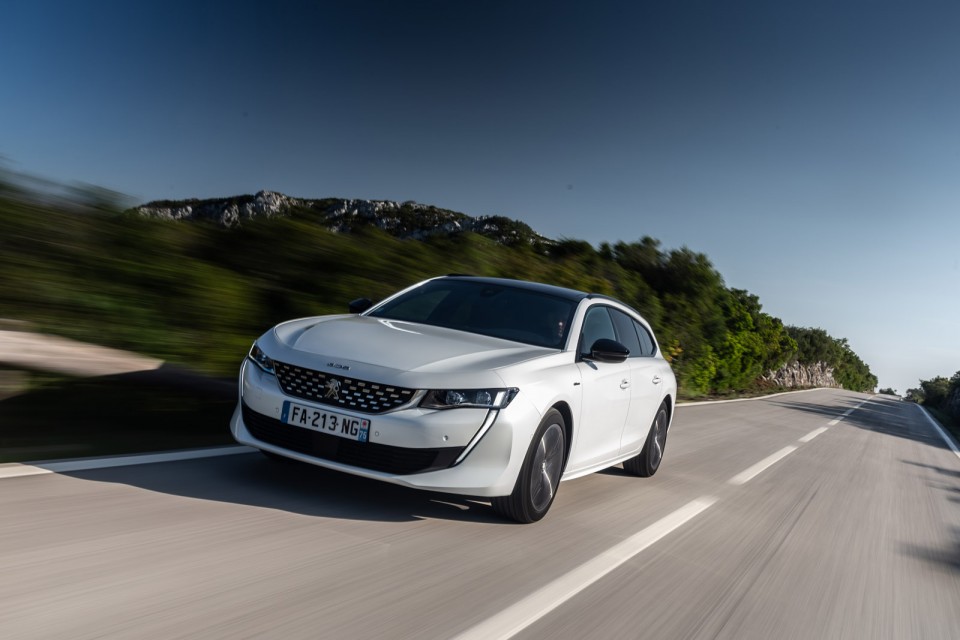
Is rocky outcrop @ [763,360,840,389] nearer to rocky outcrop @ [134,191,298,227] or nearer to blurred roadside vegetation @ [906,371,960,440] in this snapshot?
blurred roadside vegetation @ [906,371,960,440]

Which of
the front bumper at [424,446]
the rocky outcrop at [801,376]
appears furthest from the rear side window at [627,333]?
the rocky outcrop at [801,376]

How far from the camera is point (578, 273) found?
1641cm

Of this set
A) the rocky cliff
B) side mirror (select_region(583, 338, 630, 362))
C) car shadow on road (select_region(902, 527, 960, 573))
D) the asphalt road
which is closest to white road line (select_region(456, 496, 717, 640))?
the asphalt road

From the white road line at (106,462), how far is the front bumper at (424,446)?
37.5 inches

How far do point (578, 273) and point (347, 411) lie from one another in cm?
1227

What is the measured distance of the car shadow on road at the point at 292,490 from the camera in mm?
4727

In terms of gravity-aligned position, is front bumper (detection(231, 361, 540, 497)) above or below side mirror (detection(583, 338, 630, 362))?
below

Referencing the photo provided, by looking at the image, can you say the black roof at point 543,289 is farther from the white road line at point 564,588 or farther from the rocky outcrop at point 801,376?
the rocky outcrop at point 801,376

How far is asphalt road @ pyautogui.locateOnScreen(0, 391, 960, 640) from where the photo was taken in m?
3.26

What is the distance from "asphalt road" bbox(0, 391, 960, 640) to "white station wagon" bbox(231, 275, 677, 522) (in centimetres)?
34

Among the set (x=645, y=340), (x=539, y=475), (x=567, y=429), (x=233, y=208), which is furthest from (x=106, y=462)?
(x=645, y=340)

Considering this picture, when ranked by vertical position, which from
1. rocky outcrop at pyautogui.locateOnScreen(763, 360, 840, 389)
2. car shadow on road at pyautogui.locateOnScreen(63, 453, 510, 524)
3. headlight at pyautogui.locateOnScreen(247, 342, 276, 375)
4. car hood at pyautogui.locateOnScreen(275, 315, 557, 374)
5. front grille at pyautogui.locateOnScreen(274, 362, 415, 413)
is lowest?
car shadow on road at pyautogui.locateOnScreen(63, 453, 510, 524)

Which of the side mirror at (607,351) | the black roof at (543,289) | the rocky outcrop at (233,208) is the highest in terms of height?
the rocky outcrop at (233,208)

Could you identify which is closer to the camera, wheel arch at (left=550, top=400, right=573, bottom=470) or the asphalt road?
the asphalt road
